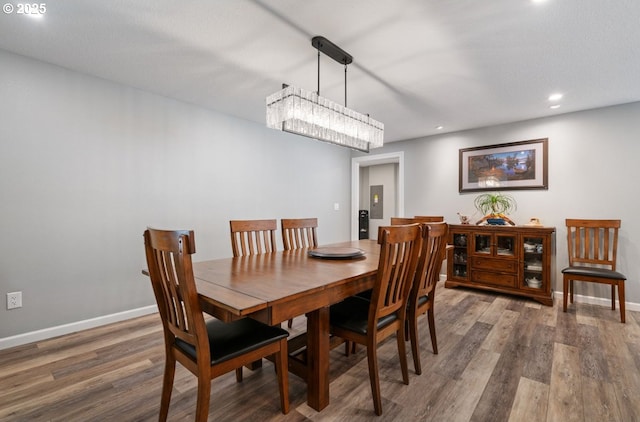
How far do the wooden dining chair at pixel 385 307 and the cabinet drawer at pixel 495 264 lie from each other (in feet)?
8.37

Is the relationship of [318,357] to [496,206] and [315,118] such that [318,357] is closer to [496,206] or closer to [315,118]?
[315,118]

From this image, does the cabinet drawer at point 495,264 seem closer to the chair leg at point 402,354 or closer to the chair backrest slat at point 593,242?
the chair backrest slat at point 593,242

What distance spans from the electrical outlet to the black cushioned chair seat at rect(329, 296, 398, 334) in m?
2.53

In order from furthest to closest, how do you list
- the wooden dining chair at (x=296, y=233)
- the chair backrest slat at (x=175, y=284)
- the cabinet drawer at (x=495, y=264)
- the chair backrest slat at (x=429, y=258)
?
the cabinet drawer at (x=495, y=264) → the wooden dining chair at (x=296, y=233) → the chair backrest slat at (x=429, y=258) → the chair backrest slat at (x=175, y=284)

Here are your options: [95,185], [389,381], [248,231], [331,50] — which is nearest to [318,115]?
[331,50]

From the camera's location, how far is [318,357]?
160 centimetres

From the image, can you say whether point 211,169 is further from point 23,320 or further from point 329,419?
point 329,419

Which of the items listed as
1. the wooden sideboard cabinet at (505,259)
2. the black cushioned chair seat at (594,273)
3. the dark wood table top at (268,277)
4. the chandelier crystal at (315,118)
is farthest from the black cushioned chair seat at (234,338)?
the black cushioned chair seat at (594,273)

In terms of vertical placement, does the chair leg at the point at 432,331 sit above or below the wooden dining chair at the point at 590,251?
below

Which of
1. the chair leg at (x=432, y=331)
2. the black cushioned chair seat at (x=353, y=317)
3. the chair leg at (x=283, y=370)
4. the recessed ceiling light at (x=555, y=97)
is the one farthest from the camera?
the recessed ceiling light at (x=555, y=97)

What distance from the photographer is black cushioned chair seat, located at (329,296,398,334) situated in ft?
Result: 5.60

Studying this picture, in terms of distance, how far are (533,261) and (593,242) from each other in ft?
2.08

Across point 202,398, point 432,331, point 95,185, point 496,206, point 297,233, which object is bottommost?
point 432,331

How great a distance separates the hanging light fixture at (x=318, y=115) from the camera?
2.10 meters
